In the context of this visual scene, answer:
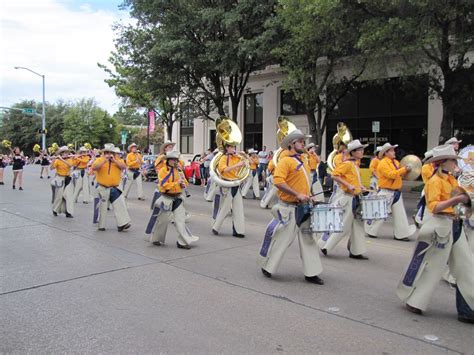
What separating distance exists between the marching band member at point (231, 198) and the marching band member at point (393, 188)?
2.62 meters

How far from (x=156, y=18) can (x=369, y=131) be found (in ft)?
42.8

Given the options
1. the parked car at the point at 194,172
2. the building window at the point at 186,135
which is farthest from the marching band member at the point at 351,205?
the building window at the point at 186,135

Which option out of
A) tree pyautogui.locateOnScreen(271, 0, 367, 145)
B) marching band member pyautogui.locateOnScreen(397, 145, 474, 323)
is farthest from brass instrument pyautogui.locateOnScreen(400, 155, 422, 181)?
tree pyautogui.locateOnScreen(271, 0, 367, 145)

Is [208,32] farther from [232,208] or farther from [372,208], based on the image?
[372,208]

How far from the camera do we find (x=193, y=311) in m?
5.05

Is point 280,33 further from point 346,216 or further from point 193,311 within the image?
point 193,311

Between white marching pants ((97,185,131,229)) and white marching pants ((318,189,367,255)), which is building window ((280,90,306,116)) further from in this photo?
white marching pants ((318,189,367,255))

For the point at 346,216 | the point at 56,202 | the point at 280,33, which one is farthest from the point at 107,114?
the point at 346,216

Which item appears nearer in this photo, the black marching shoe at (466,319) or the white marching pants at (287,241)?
the black marching shoe at (466,319)

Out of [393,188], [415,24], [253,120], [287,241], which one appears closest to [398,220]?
[393,188]

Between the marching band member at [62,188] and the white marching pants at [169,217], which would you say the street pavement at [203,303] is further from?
the marching band member at [62,188]

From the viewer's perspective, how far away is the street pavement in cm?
428

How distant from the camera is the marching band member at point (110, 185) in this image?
386 inches

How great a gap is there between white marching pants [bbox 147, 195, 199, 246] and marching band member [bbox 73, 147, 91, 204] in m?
6.87
